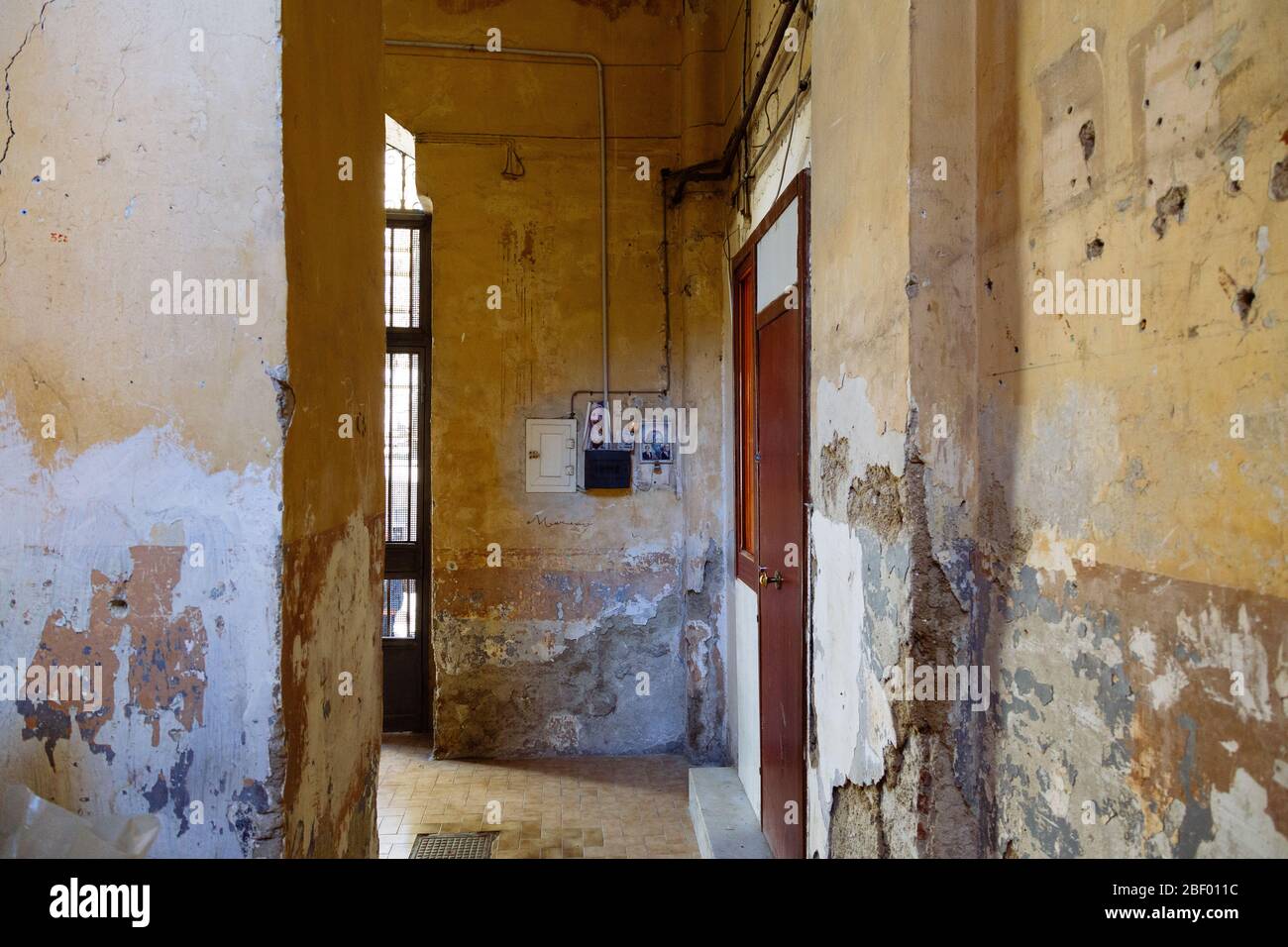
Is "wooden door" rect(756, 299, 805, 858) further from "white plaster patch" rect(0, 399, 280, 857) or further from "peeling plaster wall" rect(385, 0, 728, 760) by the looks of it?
"white plaster patch" rect(0, 399, 280, 857)

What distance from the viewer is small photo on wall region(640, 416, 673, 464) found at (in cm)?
504

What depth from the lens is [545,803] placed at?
172 inches

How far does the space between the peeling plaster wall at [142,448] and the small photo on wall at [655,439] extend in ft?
11.5

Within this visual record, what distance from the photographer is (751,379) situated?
14.0ft

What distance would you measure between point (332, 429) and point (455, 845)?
268 cm

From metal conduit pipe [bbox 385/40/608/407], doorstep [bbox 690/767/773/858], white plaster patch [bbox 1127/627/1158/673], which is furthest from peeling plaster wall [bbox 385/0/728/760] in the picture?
white plaster patch [bbox 1127/627/1158/673]

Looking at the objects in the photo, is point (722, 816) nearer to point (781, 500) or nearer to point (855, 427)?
point (781, 500)

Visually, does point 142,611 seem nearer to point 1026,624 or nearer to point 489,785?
point 1026,624

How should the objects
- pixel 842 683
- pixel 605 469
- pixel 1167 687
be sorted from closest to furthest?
pixel 1167 687
pixel 842 683
pixel 605 469

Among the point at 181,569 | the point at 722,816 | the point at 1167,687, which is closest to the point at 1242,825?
the point at 1167,687

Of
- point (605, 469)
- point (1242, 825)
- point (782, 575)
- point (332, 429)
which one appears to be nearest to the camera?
point (1242, 825)

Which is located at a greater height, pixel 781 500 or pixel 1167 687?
pixel 781 500

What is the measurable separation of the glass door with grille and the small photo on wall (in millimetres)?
1446

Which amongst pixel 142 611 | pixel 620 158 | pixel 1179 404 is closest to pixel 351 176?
pixel 142 611
